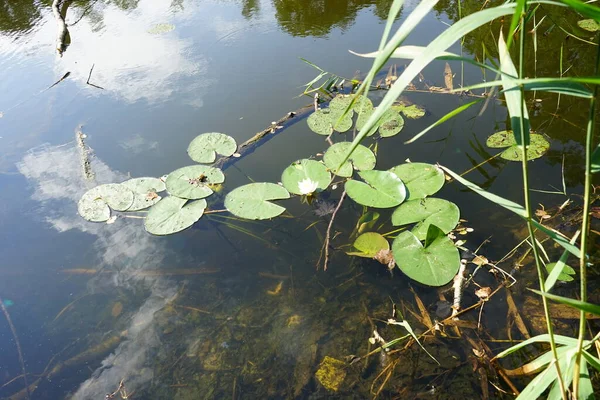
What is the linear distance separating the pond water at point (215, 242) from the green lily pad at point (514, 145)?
0.04m

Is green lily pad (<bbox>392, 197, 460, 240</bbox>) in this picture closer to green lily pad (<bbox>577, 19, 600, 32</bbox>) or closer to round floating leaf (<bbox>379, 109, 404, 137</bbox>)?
round floating leaf (<bbox>379, 109, 404, 137</bbox>)

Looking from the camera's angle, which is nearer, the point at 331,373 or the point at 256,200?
the point at 331,373

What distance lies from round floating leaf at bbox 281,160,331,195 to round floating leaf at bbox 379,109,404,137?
0.47m

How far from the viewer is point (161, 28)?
3.83m

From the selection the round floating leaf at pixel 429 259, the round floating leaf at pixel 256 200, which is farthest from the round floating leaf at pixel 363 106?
the round floating leaf at pixel 429 259

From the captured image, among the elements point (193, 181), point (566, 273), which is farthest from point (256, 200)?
point (566, 273)

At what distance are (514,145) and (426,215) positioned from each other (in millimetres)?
715

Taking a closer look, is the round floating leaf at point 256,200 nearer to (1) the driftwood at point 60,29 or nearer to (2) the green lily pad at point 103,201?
(2) the green lily pad at point 103,201

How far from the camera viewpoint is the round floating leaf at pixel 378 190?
190cm

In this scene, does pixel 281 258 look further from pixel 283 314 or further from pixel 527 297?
pixel 527 297

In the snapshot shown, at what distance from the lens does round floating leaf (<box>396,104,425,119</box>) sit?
2.48 m

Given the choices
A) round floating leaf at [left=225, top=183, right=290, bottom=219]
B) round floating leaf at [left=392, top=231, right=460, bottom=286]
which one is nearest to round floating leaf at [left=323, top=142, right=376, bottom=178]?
round floating leaf at [left=225, top=183, right=290, bottom=219]

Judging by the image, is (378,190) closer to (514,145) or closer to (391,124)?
(391,124)

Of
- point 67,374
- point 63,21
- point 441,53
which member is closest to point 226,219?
point 67,374
